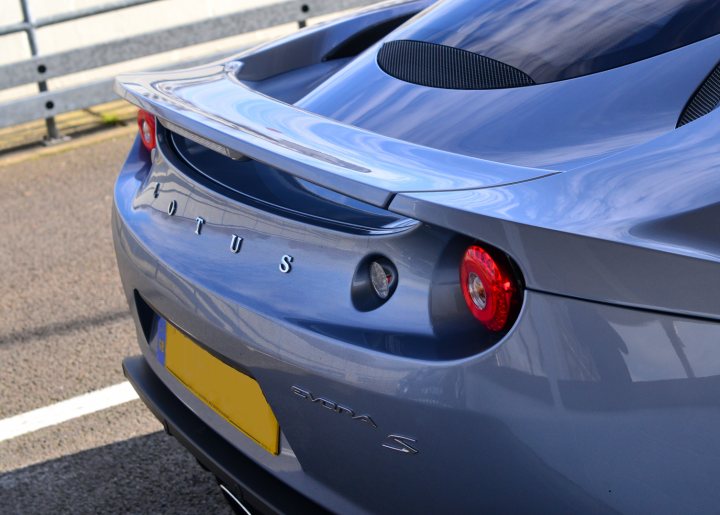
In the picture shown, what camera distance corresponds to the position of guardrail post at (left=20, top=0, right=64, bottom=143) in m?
7.38

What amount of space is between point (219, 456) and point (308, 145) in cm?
73

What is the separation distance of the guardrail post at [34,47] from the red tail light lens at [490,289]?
5928 millimetres

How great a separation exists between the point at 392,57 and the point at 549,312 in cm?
112

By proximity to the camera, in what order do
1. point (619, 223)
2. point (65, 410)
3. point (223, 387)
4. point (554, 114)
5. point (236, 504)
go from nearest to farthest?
point (619, 223), point (554, 114), point (223, 387), point (236, 504), point (65, 410)

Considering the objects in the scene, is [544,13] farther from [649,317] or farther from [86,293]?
[86,293]

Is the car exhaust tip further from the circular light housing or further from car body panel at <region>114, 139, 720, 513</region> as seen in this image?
the circular light housing

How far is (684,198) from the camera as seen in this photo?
188 centimetres

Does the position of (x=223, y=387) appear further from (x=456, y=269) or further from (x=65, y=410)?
(x=65, y=410)

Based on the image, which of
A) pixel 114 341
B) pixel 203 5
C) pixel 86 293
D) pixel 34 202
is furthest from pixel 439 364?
pixel 203 5

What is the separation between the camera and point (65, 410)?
402 centimetres

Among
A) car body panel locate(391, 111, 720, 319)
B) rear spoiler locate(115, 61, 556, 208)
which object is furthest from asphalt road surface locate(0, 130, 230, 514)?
car body panel locate(391, 111, 720, 319)

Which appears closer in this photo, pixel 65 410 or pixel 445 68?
pixel 445 68

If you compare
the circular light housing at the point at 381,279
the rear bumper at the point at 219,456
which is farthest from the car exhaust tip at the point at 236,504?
the circular light housing at the point at 381,279

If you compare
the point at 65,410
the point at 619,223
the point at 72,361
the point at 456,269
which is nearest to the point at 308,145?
the point at 456,269
